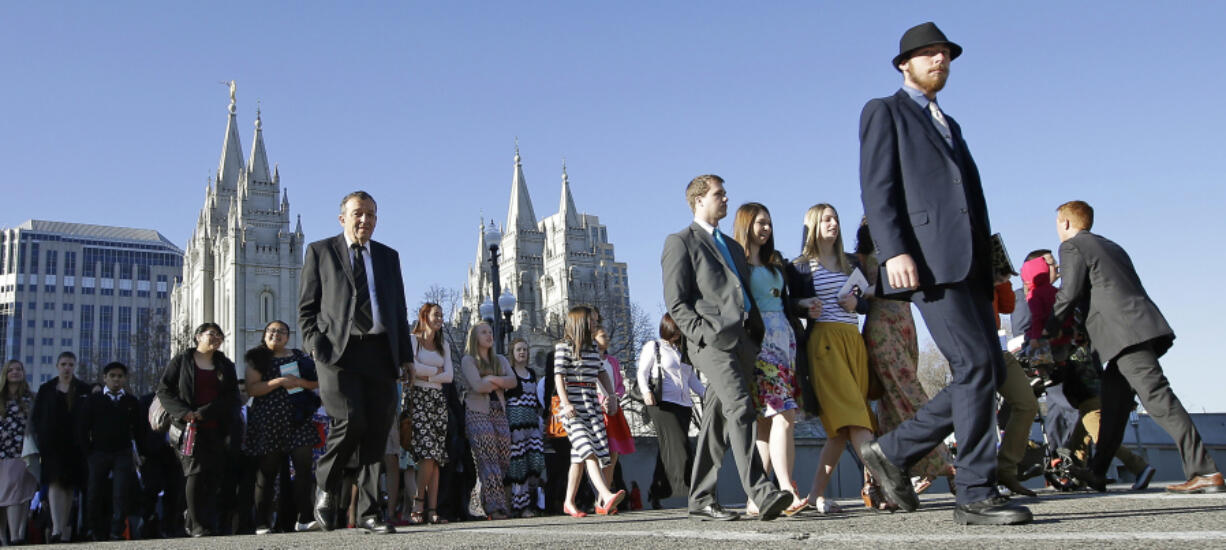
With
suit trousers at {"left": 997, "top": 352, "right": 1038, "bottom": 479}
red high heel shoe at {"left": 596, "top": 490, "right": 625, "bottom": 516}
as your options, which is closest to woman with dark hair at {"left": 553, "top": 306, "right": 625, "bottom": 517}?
red high heel shoe at {"left": 596, "top": 490, "right": 625, "bottom": 516}

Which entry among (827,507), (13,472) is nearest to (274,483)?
(13,472)

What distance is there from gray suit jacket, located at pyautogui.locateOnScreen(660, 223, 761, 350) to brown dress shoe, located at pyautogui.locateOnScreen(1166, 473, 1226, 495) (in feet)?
7.70

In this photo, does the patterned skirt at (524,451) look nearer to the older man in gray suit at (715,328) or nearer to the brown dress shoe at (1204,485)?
the older man in gray suit at (715,328)

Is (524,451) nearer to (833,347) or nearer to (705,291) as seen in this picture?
(833,347)

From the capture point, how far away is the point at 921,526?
3775mm

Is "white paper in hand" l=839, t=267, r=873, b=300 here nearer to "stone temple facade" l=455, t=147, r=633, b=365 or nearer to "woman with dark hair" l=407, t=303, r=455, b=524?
"woman with dark hair" l=407, t=303, r=455, b=524

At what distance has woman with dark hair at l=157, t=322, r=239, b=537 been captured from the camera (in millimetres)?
7457

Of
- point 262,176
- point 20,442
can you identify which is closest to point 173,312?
point 262,176

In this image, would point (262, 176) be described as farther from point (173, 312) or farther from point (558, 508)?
point (558, 508)

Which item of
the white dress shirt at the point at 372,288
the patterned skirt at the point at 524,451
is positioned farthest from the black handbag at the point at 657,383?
the white dress shirt at the point at 372,288

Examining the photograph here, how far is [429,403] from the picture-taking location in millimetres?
8086

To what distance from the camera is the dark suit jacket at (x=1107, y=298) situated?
5.68 metres

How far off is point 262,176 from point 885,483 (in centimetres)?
8288

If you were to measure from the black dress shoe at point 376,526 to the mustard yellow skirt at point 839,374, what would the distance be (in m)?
2.40
